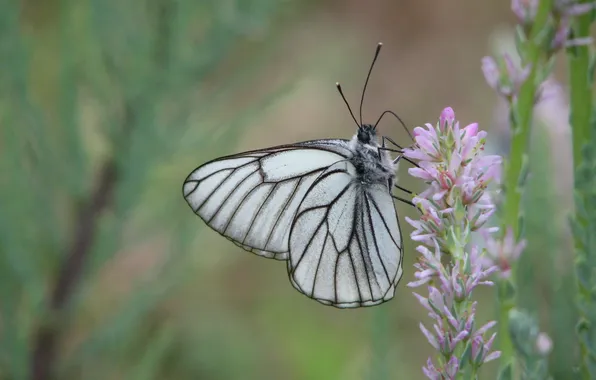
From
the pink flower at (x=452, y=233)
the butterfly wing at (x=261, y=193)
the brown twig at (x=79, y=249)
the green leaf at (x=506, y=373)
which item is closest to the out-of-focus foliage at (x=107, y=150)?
→ the brown twig at (x=79, y=249)

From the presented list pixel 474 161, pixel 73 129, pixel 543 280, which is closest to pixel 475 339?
pixel 474 161

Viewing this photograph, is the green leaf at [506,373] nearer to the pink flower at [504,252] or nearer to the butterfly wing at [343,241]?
the pink flower at [504,252]

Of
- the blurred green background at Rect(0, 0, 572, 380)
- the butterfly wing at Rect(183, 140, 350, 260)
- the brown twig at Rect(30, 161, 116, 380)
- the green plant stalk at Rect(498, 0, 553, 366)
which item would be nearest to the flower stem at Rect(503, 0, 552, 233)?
the green plant stalk at Rect(498, 0, 553, 366)

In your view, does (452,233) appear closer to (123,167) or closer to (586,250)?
(586,250)

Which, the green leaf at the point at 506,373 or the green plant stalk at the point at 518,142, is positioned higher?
the green plant stalk at the point at 518,142

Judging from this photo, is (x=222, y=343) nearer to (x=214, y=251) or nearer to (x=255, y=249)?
(x=214, y=251)

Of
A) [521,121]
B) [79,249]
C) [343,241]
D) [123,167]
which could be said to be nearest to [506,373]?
[521,121]

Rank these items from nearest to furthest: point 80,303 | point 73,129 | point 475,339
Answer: point 475,339 < point 73,129 < point 80,303
